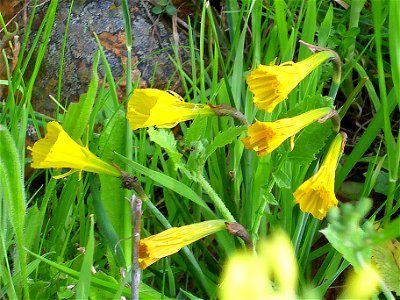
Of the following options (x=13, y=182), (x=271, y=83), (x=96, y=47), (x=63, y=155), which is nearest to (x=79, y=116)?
(x=63, y=155)

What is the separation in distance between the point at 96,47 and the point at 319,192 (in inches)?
49.7

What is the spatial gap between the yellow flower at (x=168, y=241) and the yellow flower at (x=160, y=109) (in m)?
0.19

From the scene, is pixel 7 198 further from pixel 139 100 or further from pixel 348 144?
pixel 348 144

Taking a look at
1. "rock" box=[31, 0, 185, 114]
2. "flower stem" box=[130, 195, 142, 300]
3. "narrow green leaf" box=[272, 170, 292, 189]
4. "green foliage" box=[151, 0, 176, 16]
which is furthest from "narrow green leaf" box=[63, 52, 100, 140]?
"green foliage" box=[151, 0, 176, 16]

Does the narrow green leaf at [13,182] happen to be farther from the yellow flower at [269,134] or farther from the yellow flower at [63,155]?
the yellow flower at [269,134]

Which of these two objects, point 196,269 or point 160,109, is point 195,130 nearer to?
point 160,109

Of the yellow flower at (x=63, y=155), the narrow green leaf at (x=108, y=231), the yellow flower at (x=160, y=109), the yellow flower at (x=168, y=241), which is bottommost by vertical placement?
the narrow green leaf at (x=108, y=231)

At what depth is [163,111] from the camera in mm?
1099

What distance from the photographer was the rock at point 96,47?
2.09 meters

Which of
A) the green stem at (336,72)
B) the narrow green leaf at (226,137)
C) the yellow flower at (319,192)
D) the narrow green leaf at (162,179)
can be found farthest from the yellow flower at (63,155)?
the green stem at (336,72)

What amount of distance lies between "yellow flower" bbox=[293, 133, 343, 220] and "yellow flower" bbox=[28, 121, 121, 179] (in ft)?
1.02

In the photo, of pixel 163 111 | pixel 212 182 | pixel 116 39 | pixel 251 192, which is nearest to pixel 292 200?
pixel 251 192

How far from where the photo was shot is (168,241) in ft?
3.25

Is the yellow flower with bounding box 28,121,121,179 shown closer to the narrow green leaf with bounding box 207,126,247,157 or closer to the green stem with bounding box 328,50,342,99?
the narrow green leaf with bounding box 207,126,247,157
